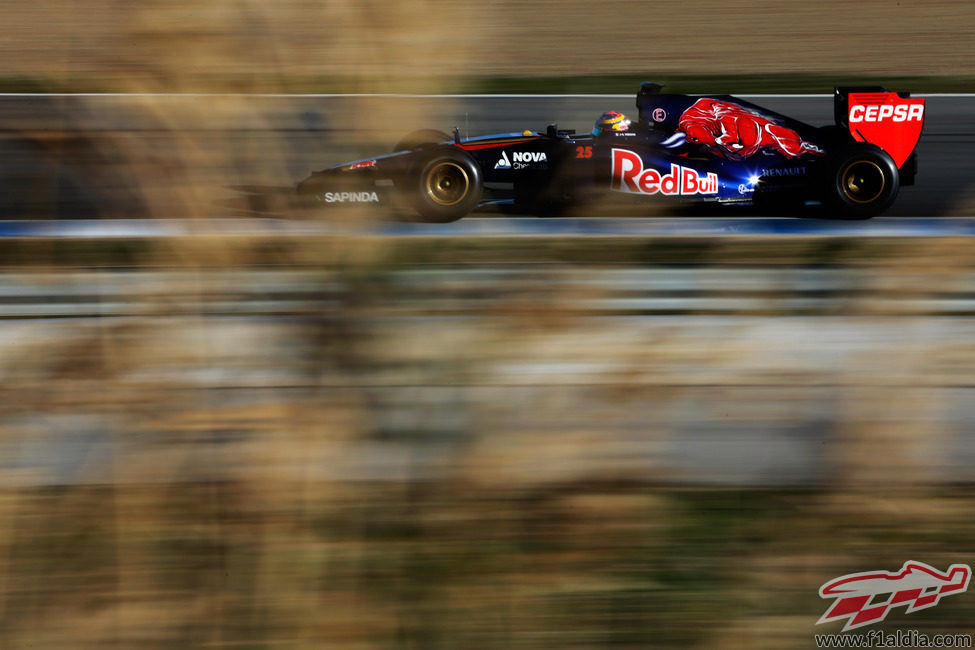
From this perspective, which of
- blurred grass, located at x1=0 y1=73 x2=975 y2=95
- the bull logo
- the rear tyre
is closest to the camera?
the rear tyre

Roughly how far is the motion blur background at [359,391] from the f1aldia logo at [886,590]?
3 cm

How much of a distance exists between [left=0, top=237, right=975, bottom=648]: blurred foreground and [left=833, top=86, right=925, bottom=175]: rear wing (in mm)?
5007

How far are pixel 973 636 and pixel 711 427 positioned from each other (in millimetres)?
1182

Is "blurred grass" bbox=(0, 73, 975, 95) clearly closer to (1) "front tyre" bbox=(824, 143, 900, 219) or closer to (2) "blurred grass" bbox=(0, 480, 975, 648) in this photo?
(1) "front tyre" bbox=(824, 143, 900, 219)

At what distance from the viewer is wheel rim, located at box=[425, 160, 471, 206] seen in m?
6.80

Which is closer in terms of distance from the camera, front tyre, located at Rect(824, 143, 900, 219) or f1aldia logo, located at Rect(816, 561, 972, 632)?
f1aldia logo, located at Rect(816, 561, 972, 632)

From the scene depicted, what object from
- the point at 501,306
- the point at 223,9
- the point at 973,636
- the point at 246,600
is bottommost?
the point at 973,636

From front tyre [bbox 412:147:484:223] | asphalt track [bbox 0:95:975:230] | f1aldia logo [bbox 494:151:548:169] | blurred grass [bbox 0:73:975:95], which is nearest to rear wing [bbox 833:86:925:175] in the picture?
f1aldia logo [bbox 494:151:548:169]

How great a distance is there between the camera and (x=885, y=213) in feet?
26.6

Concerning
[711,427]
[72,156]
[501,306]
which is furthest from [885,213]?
[72,156]

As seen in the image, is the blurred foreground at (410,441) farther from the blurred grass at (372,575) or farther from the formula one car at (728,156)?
the formula one car at (728,156)

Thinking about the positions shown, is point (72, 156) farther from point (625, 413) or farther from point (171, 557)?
point (625, 413)

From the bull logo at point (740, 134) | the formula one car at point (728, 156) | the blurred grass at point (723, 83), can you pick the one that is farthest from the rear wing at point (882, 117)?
the blurred grass at point (723, 83)

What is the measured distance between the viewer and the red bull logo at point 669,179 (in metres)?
6.93
